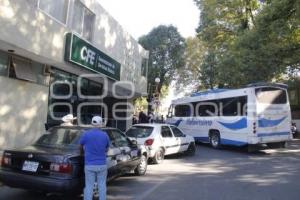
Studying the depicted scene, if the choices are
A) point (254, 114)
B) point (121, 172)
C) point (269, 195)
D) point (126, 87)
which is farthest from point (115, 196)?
point (126, 87)

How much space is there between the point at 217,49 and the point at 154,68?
11.4 m

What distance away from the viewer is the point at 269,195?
335 inches

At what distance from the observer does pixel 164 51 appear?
43844 mm

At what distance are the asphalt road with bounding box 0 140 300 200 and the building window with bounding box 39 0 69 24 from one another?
6.41 metres

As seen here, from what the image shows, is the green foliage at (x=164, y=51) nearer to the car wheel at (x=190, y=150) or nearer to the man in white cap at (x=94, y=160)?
the car wheel at (x=190, y=150)

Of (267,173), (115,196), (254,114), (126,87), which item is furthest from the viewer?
(126,87)

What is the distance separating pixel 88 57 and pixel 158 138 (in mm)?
4801

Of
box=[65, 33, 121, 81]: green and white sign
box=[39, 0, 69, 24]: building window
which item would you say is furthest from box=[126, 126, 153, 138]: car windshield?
box=[39, 0, 69, 24]: building window

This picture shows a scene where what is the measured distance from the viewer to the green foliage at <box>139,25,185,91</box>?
144 feet

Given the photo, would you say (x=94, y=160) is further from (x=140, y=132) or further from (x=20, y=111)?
(x=140, y=132)

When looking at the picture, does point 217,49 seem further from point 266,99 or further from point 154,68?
point 266,99

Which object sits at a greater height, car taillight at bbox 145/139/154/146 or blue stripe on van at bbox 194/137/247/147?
blue stripe on van at bbox 194/137/247/147

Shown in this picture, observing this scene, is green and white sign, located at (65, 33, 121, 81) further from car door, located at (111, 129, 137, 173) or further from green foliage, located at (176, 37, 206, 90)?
green foliage, located at (176, 37, 206, 90)

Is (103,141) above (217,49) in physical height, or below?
below
